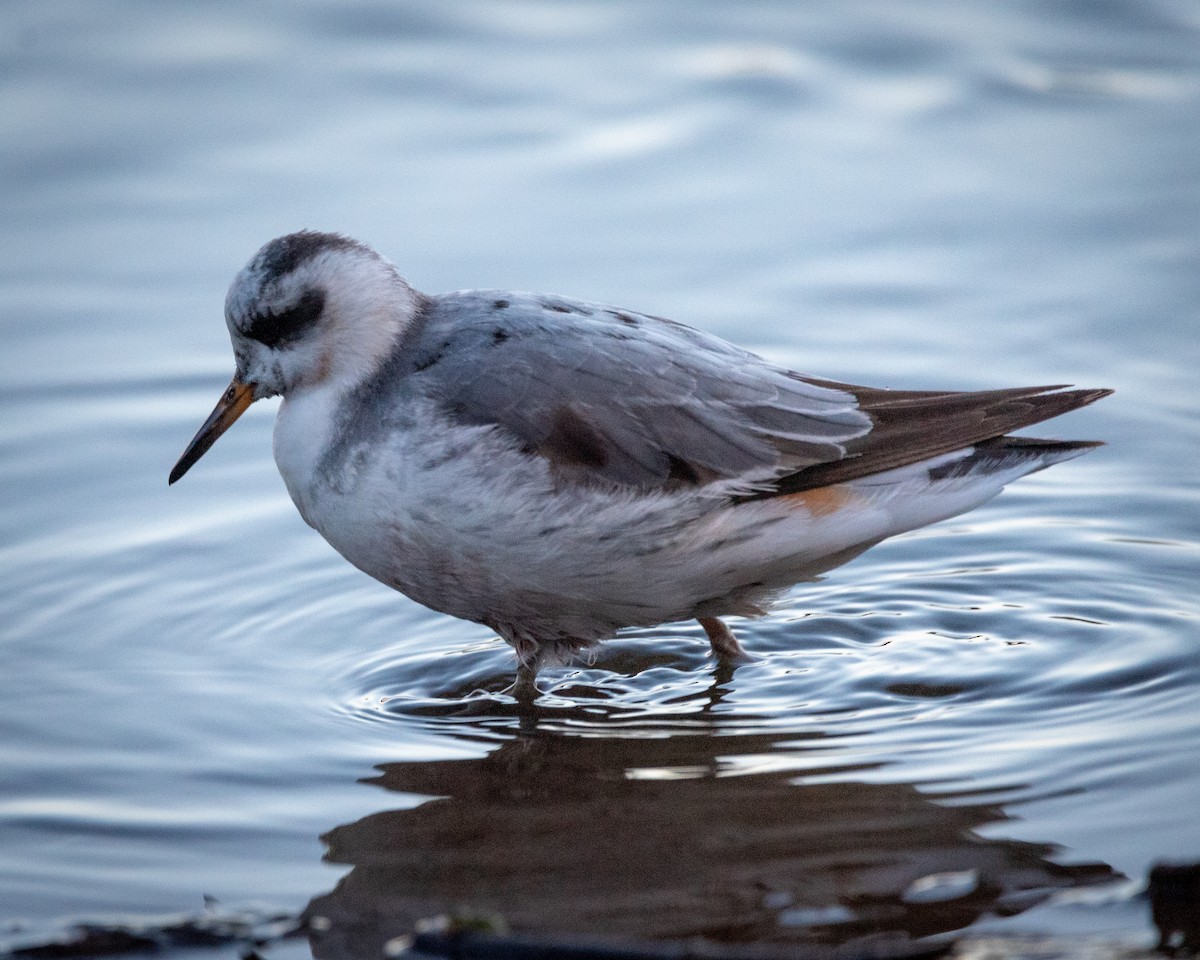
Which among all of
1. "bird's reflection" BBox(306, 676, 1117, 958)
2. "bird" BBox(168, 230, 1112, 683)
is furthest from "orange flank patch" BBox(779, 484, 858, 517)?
"bird's reflection" BBox(306, 676, 1117, 958)

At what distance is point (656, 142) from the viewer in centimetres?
1106

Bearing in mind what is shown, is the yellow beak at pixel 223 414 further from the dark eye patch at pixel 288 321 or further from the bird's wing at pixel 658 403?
the bird's wing at pixel 658 403

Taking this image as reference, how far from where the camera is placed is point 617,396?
237 inches

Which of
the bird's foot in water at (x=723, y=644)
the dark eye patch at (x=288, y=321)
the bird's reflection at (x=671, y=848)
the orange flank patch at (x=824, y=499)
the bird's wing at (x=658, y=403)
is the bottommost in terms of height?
the bird's reflection at (x=671, y=848)

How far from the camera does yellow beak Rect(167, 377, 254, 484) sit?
661 cm

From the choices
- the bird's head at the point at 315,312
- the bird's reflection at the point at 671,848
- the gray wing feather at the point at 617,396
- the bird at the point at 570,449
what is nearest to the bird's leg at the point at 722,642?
the bird at the point at 570,449

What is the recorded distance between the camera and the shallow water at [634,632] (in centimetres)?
528

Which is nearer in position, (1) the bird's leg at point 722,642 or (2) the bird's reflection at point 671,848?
(2) the bird's reflection at point 671,848

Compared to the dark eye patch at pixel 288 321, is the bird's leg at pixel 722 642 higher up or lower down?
lower down

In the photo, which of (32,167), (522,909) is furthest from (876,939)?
(32,167)

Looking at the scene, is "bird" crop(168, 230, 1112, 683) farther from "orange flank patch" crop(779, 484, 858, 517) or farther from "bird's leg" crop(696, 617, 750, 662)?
"bird's leg" crop(696, 617, 750, 662)

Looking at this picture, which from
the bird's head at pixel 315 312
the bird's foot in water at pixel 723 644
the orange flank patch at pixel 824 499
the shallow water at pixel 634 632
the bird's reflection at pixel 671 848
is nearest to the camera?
the bird's reflection at pixel 671 848

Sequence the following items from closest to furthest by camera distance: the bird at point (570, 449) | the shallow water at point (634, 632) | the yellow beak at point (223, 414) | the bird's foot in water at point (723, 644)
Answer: the shallow water at point (634, 632), the bird at point (570, 449), the yellow beak at point (223, 414), the bird's foot in water at point (723, 644)

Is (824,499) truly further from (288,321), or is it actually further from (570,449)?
(288,321)
